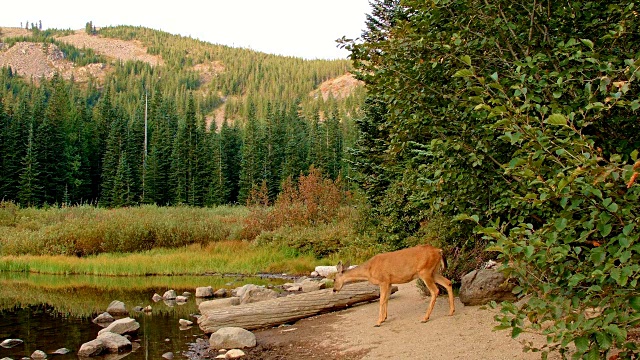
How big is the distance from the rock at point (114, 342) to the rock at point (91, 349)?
0.46ft

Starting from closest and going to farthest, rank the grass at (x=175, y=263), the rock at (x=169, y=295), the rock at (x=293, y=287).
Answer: the rock at (x=169, y=295), the rock at (x=293, y=287), the grass at (x=175, y=263)

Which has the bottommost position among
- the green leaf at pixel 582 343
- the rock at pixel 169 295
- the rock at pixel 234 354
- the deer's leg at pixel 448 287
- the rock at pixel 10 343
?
the rock at pixel 169 295

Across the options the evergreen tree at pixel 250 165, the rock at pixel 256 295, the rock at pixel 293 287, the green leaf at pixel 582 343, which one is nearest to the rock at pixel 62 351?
the rock at pixel 256 295

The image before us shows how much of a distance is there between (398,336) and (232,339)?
3.75 meters

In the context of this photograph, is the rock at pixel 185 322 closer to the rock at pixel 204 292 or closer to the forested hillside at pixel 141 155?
the rock at pixel 204 292

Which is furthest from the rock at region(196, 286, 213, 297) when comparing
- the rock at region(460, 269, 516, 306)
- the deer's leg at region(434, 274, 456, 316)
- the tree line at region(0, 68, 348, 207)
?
the tree line at region(0, 68, 348, 207)

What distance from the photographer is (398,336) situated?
10328mm

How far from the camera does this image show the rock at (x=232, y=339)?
11820 millimetres

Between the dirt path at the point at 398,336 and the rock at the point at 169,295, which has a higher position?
the dirt path at the point at 398,336

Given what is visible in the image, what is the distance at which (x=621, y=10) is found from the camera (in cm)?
530

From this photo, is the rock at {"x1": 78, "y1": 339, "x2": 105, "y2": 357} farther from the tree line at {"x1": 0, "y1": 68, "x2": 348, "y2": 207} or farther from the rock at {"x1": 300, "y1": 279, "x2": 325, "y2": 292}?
the tree line at {"x1": 0, "y1": 68, "x2": 348, "y2": 207}

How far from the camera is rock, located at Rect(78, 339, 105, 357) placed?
11.7m

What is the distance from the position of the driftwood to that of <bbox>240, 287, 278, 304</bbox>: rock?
2.22m

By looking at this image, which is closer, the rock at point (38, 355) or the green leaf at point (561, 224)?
the green leaf at point (561, 224)
